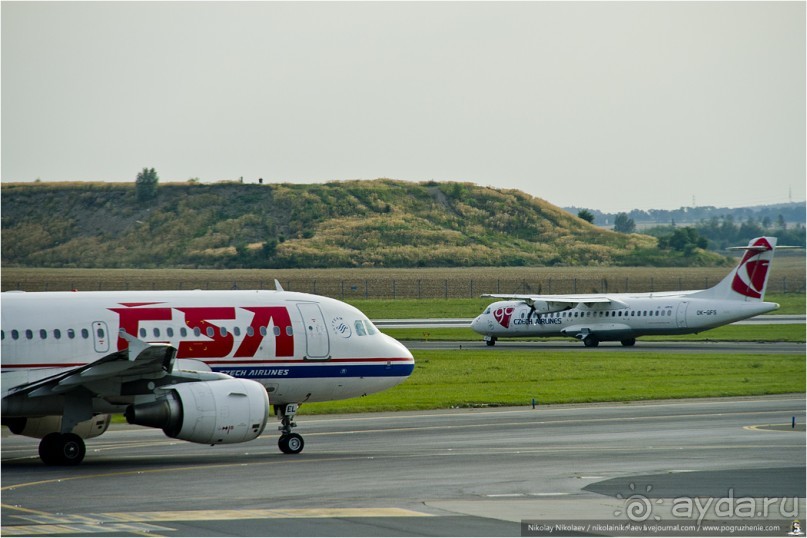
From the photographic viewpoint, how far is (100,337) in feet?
87.1

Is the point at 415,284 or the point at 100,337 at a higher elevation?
the point at 415,284

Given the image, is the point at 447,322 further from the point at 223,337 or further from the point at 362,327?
the point at 223,337

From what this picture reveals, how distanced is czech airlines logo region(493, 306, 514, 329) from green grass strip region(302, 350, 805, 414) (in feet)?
32.1

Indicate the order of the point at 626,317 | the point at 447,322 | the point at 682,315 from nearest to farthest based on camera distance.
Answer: the point at 682,315 < the point at 626,317 < the point at 447,322

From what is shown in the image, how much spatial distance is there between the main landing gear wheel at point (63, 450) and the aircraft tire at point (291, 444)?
14.5 ft

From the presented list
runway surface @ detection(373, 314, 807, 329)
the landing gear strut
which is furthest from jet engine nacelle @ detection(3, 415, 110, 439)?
runway surface @ detection(373, 314, 807, 329)

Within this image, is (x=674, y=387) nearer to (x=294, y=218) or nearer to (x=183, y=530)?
(x=183, y=530)

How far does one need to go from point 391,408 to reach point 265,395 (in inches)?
530

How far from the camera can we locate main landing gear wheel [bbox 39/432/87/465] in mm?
25938

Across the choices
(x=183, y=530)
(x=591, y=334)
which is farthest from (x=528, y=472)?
(x=591, y=334)

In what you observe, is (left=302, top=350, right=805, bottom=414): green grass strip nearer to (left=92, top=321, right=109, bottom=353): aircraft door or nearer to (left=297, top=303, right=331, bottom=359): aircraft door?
(left=297, top=303, right=331, bottom=359): aircraft door

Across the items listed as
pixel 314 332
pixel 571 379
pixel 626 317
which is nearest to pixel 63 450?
pixel 314 332

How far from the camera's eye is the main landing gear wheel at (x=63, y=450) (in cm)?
2594

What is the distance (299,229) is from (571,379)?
13212cm
